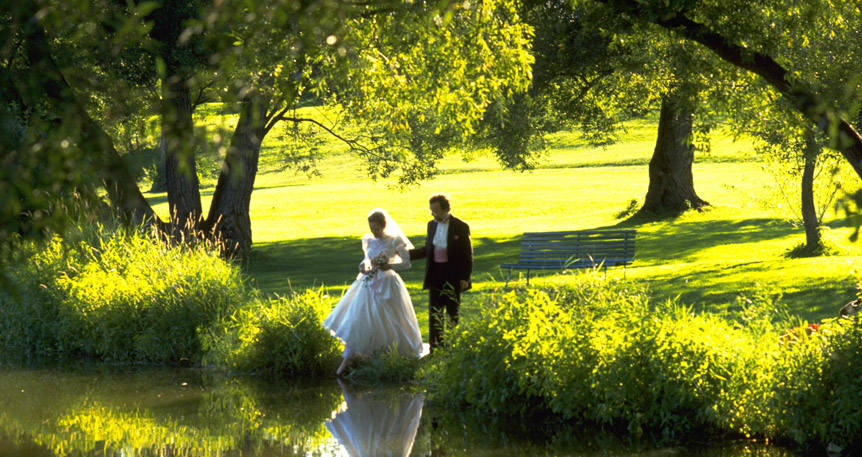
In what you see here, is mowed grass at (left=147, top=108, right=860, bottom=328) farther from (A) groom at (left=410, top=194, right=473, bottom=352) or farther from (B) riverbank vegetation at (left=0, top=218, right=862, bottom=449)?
(A) groom at (left=410, top=194, right=473, bottom=352)

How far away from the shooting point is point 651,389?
884 centimetres

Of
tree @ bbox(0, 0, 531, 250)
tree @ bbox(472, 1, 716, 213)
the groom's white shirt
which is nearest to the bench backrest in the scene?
tree @ bbox(0, 0, 531, 250)

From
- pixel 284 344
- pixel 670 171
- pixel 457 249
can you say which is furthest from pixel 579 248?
pixel 670 171

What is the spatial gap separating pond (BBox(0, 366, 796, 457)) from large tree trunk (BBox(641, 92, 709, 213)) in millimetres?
23117

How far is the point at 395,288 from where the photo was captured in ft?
39.2

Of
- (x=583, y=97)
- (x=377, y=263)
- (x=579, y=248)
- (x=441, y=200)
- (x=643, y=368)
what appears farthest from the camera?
(x=583, y=97)

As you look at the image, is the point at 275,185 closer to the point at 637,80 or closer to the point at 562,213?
the point at 562,213

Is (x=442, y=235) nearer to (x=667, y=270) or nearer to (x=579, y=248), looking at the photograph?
(x=579, y=248)

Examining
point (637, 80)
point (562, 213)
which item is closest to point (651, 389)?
point (637, 80)

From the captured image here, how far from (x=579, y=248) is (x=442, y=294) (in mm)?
5162

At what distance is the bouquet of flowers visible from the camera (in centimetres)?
1188

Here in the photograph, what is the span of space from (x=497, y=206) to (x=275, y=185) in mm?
27682

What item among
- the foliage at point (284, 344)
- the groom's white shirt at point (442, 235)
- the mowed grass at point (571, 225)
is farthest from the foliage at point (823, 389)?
the foliage at point (284, 344)

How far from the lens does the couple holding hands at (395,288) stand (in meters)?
11.8
